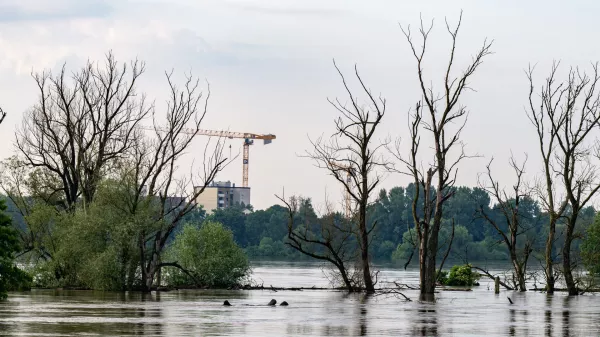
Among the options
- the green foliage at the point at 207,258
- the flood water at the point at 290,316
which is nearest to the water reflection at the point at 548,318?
the flood water at the point at 290,316

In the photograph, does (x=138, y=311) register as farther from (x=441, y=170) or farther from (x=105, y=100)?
(x=105, y=100)

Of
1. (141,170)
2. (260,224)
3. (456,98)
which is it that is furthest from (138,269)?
(260,224)

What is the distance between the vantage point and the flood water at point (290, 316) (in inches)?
1179

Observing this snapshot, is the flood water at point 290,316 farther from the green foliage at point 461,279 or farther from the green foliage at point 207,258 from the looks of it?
the green foliage at point 461,279

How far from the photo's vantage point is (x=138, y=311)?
38.8 metres

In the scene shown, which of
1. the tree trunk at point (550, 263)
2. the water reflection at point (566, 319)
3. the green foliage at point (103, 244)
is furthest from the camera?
the tree trunk at point (550, 263)

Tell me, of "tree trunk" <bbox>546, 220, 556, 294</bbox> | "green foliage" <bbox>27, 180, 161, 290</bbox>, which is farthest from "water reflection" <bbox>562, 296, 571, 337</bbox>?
"green foliage" <bbox>27, 180, 161, 290</bbox>

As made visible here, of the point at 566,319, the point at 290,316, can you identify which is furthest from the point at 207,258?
the point at 566,319

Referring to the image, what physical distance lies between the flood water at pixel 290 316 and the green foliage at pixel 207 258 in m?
10.1

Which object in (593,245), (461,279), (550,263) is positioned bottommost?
(461,279)

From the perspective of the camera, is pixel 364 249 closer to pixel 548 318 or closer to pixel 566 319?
pixel 548 318

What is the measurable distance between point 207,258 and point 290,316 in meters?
27.0

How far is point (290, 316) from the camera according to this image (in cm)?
3712

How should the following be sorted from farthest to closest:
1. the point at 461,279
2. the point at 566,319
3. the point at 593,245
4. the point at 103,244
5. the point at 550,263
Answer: the point at 461,279 → the point at 593,245 → the point at 550,263 → the point at 103,244 → the point at 566,319
